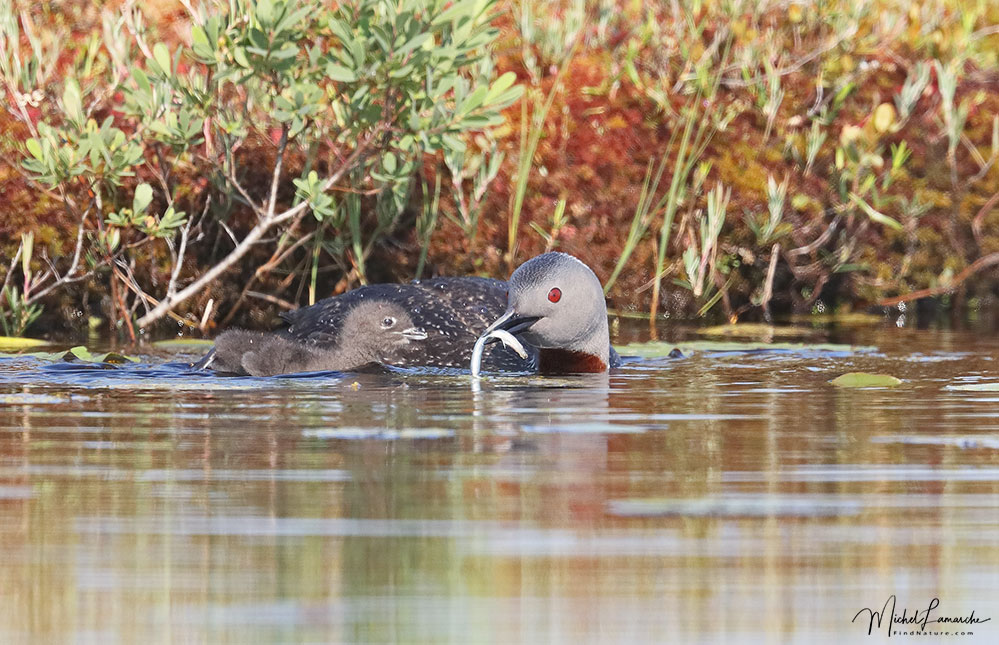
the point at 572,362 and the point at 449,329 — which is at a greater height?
the point at 449,329

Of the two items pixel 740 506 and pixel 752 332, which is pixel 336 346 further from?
pixel 740 506

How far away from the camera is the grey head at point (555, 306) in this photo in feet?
25.0

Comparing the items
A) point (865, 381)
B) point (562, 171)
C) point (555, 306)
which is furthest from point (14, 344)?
point (865, 381)

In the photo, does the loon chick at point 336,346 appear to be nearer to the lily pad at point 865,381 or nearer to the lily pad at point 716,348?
the lily pad at point 716,348

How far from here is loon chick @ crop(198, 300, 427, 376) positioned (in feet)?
25.4

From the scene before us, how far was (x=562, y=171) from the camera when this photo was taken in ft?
36.2

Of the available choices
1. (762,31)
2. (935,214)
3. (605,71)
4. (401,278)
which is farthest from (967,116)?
(401,278)

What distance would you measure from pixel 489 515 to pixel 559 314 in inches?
143

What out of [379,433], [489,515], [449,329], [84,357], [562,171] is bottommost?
[489,515]

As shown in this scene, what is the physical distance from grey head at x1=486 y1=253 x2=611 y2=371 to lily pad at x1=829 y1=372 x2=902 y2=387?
50.4 inches

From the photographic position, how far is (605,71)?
11.7 meters

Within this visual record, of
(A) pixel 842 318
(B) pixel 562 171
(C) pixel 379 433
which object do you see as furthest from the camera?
(A) pixel 842 318

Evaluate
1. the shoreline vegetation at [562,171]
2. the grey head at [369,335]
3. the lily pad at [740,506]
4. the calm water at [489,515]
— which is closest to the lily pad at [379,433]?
the calm water at [489,515]

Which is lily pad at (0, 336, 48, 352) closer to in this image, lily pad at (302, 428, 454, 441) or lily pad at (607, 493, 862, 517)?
lily pad at (302, 428, 454, 441)
